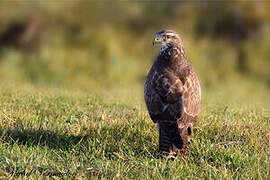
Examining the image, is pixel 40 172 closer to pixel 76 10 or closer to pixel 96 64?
pixel 96 64

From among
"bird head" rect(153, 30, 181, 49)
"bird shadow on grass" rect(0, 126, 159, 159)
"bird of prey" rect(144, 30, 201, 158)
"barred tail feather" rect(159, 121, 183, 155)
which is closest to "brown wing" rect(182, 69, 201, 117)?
"bird of prey" rect(144, 30, 201, 158)

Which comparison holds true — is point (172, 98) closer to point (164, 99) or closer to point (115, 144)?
point (164, 99)

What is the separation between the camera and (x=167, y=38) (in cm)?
539

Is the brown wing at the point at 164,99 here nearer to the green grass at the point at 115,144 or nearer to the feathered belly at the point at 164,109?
the feathered belly at the point at 164,109

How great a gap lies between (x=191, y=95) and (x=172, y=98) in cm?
27

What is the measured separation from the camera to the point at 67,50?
50.6 ft

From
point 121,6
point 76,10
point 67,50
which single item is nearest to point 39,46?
point 67,50

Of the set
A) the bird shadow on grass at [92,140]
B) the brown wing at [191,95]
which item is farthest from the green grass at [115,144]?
the brown wing at [191,95]

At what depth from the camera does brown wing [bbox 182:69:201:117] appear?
4930mm

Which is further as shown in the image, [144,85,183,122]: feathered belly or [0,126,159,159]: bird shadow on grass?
[0,126,159,159]: bird shadow on grass

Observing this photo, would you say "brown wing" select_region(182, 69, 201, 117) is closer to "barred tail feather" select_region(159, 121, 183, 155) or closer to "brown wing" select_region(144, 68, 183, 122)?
"brown wing" select_region(144, 68, 183, 122)

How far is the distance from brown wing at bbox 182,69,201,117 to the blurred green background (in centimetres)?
937

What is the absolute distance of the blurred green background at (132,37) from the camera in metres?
15.0

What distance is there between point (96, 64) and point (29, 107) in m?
7.99
